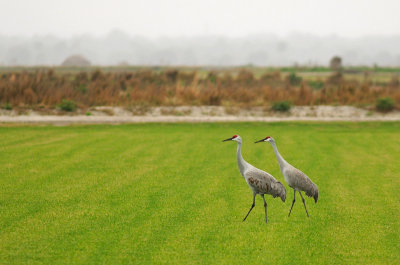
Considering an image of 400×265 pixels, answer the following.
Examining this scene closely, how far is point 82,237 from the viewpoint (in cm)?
668

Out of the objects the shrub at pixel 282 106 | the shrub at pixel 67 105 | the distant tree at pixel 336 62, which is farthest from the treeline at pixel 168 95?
the distant tree at pixel 336 62

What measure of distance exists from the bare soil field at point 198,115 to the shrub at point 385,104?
1.21 ft

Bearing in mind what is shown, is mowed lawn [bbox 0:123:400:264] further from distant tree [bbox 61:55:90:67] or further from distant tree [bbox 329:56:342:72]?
distant tree [bbox 61:55:90:67]

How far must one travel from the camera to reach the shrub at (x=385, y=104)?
25.2 meters

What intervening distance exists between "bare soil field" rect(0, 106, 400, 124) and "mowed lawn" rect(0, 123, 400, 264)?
8134mm

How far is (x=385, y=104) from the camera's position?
25.2 m

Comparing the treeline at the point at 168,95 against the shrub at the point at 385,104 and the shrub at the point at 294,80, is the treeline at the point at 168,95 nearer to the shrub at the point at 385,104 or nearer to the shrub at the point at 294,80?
the shrub at the point at 385,104

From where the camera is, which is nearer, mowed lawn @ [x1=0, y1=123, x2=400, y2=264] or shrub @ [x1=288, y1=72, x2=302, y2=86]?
mowed lawn @ [x1=0, y1=123, x2=400, y2=264]

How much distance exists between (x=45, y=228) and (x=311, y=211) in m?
4.19

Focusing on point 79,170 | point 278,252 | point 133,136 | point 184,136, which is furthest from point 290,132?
point 278,252

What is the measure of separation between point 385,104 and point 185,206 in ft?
65.6

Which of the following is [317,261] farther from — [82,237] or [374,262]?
[82,237]

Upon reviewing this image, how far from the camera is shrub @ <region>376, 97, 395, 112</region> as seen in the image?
25.2m

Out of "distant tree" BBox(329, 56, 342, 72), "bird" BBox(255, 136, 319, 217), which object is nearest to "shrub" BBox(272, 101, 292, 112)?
"bird" BBox(255, 136, 319, 217)
